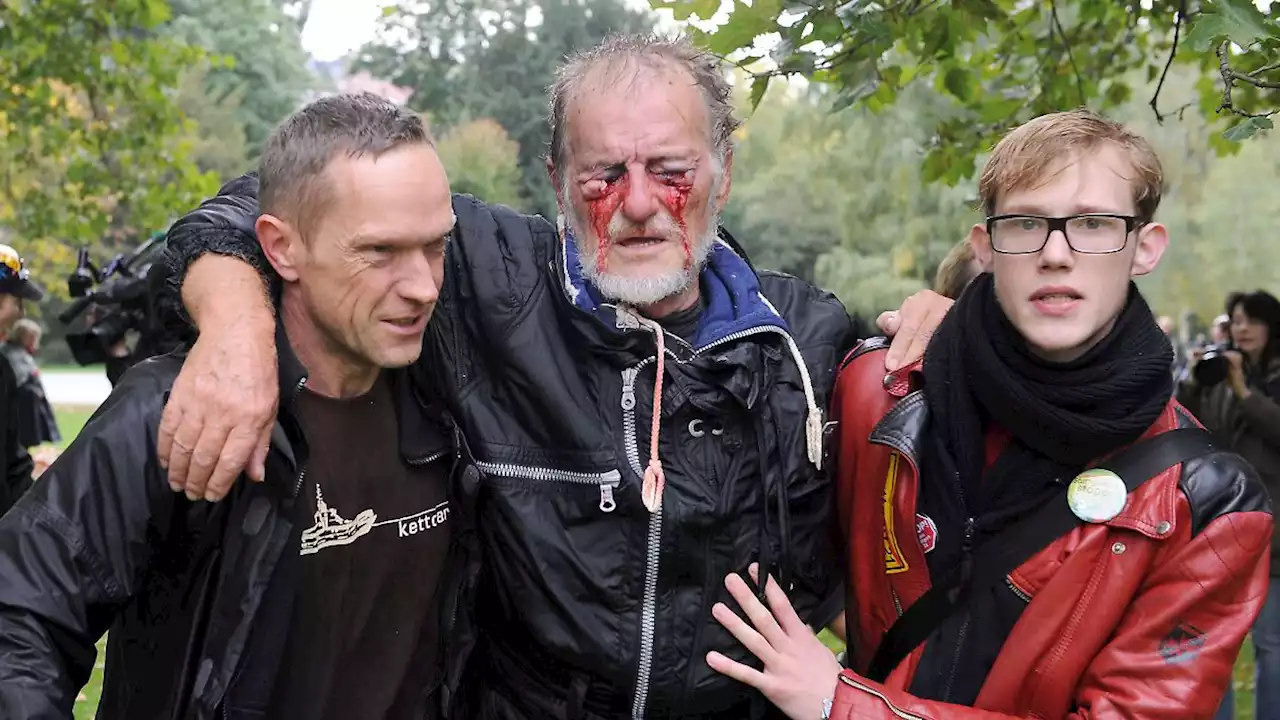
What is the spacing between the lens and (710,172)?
8.28 ft

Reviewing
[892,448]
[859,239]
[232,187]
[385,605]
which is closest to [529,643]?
[385,605]

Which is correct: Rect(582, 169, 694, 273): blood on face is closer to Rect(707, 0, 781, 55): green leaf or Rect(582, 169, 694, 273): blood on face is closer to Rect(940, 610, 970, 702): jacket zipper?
Rect(707, 0, 781, 55): green leaf

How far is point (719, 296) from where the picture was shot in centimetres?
252

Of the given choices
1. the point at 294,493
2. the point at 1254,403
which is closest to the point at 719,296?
the point at 294,493

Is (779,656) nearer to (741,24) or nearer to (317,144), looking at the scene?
(317,144)

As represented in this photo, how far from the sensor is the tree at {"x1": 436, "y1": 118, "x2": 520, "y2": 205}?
28266mm

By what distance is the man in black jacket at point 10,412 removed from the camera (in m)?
5.74

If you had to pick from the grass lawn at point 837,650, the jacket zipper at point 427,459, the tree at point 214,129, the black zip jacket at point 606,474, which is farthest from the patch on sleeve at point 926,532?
the tree at point 214,129

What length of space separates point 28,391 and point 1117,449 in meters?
8.08

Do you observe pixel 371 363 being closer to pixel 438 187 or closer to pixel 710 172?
pixel 438 187

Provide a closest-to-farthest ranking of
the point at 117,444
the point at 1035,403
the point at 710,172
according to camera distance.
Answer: the point at 117,444 → the point at 1035,403 → the point at 710,172

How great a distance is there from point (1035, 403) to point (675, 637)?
2.82 feet

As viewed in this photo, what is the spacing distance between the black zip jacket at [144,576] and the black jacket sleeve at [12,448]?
13.8 feet

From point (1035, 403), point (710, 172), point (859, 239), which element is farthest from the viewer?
point (859, 239)
